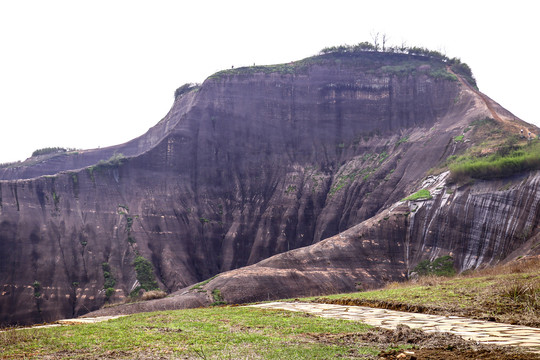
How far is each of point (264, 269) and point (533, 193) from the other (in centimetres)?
2111

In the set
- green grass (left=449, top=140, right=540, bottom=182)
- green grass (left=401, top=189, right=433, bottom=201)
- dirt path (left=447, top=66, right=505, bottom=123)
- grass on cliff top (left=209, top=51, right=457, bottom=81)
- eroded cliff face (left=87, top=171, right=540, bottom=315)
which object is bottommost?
eroded cliff face (left=87, top=171, right=540, bottom=315)

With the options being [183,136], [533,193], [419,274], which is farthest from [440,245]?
[183,136]

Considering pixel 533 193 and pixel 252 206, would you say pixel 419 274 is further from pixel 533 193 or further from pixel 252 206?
pixel 252 206

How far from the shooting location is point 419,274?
Result: 36.3 m

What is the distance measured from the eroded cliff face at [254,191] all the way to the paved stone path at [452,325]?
63.9 feet

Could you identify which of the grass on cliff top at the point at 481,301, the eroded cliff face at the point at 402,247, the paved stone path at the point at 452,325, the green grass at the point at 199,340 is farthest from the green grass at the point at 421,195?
the green grass at the point at 199,340

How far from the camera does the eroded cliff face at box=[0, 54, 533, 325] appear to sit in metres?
40.0

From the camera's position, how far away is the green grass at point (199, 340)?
9.67 metres

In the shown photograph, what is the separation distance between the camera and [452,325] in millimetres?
11547

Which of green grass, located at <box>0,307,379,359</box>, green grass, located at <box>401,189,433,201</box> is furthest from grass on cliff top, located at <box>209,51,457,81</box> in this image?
green grass, located at <box>0,307,379,359</box>

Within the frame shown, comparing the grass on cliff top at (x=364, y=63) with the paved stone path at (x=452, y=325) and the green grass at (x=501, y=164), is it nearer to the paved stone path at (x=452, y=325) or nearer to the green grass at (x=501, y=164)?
the green grass at (x=501, y=164)

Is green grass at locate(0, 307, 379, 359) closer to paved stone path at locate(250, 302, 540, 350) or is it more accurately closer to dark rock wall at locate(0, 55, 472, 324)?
paved stone path at locate(250, 302, 540, 350)

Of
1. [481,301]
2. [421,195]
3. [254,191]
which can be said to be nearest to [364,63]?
[254,191]

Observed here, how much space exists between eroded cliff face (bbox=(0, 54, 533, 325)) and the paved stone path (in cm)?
1946
